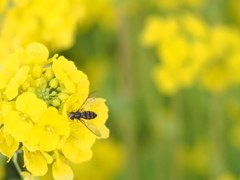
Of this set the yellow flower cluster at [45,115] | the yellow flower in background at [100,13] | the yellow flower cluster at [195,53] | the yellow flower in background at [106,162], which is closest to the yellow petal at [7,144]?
the yellow flower cluster at [45,115]

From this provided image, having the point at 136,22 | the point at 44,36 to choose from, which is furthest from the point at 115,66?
the point at 44,36

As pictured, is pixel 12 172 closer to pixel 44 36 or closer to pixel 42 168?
pixel 44 36

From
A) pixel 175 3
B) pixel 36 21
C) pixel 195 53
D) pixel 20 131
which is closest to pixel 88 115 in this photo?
pixel 20 131

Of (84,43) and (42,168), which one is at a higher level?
(42,168)

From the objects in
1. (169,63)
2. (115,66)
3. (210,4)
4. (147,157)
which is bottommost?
(147,157)

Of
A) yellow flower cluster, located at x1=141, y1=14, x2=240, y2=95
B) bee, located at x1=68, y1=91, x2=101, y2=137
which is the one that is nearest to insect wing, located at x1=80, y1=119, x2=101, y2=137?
bee, located at x1=68, y1=91, x2=101, y2=137

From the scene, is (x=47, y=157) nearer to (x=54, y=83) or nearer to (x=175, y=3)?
(x=54, y=83)

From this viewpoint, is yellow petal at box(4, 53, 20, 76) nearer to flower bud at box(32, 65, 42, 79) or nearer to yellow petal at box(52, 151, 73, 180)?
flower bud at box(32, 65, 42, 79)
